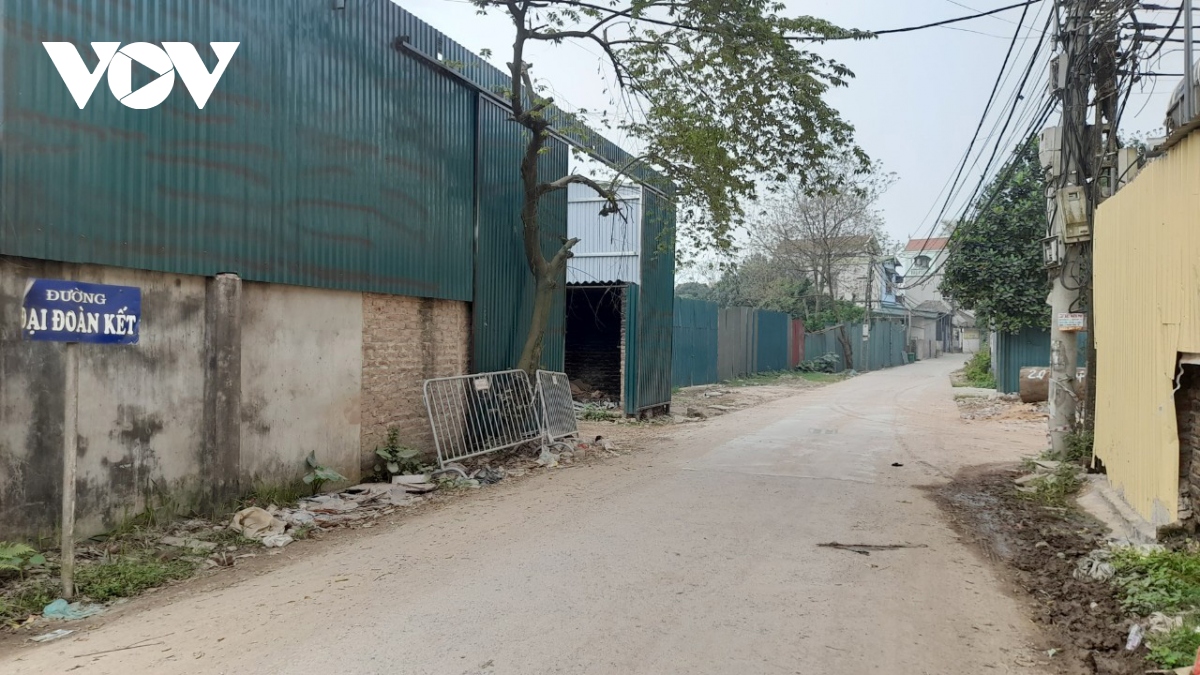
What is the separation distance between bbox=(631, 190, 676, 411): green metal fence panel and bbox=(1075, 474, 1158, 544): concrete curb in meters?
10.2

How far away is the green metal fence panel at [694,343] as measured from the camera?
25375mm

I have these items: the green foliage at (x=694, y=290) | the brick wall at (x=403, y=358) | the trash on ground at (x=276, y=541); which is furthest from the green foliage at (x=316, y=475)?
the green foliage at (x=694, y=290)

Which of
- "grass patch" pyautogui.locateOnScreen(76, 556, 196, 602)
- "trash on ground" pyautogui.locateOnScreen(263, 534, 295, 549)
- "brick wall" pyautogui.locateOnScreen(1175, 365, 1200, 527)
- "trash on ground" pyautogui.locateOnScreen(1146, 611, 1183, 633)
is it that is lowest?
"trash on ground" pyautogui.locateOnScreen(263, 534, 295, 549)

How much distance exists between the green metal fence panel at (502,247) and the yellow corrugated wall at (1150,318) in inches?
298

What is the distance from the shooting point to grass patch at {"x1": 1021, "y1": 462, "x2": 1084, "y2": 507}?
8930 millimetres

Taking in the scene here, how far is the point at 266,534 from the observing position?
7.21 metres

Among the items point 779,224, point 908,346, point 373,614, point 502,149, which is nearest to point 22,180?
point 373,614

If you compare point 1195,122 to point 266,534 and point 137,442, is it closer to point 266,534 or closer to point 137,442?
point 266,534

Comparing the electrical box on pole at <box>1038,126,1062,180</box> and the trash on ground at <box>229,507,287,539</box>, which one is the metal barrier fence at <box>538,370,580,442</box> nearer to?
the trash on ground at <box>229,507,287,539</box>

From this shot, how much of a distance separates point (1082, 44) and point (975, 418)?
35.6 feet

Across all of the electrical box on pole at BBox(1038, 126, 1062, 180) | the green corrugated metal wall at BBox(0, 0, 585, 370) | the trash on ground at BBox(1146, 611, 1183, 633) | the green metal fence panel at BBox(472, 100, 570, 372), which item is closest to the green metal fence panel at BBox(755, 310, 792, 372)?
the green metal fence panel at BBox(472, 100, 570, 372)

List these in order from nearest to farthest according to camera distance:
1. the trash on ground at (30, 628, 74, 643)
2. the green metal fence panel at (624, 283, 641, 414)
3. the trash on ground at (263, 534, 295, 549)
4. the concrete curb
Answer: the trash on ground at (30, 628, 74, 643) → the concrete curb → the trash on ground at (263, 534, 295, 549) → the green metal fence panel at (624, 283, 641, 414)

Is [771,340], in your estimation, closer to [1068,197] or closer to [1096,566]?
[1068,197]

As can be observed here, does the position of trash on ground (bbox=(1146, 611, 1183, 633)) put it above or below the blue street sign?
below
